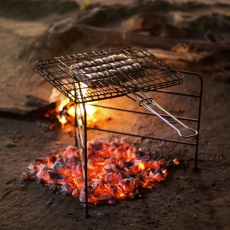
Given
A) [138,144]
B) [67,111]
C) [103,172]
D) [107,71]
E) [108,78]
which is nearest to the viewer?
Result: [108,78]

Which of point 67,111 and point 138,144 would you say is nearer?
point 138,144

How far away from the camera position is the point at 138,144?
18.4 feet

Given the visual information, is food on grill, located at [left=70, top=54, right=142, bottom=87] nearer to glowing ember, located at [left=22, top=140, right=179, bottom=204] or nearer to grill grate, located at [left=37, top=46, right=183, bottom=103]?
grill grate, located at [left=37, top=46, right=183, bottom=103]

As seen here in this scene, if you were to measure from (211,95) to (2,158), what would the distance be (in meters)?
3.37

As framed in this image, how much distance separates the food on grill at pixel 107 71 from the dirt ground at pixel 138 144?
1.25 metres

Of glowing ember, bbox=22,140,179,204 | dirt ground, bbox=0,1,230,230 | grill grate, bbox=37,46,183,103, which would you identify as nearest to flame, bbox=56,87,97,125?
dirt ground, bbox=0,1,230,230

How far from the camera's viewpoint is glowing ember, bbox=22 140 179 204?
4.48 meters

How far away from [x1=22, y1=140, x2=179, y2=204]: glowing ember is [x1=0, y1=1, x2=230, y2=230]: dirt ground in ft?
0.38

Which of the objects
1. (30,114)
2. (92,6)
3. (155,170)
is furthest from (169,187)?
(92,6)

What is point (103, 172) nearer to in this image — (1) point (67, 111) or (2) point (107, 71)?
(2) point (107, 71)

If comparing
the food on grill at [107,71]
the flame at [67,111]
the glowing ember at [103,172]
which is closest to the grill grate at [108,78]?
the food on grill at [107,71]

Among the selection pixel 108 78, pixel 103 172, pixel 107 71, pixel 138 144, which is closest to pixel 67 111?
pixel 138 144

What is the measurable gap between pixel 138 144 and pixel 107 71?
164 cm

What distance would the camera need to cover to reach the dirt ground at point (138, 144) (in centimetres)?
411
